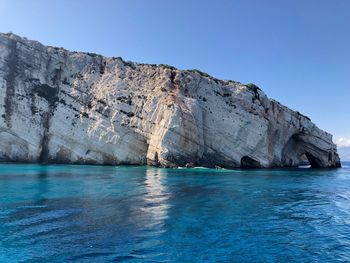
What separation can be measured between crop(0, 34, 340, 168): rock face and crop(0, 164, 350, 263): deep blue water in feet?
110

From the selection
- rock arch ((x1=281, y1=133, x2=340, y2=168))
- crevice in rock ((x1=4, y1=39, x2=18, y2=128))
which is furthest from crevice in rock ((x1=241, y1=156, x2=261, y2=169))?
crevice in rock ((x1=4, y1=39, x2=18, y2=128))

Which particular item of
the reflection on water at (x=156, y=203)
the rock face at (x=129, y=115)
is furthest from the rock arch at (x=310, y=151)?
the reflection on water at (x=156, y=203)

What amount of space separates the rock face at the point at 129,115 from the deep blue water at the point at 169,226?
33585mm

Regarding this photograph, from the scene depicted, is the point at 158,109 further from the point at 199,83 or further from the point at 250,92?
the point at 250,92

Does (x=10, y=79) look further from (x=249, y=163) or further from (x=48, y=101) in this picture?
(x=249, y=163)

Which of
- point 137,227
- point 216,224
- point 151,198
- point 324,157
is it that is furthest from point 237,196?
point 324,157

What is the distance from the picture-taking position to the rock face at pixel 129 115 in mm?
61906

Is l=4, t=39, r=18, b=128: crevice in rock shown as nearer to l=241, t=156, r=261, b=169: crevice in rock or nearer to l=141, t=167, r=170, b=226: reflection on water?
l=141, t=167, r=170, b=226: reflection on water

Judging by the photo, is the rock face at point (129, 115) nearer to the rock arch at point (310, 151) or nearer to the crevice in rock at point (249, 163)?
the crevice in rock at point (249, 163)

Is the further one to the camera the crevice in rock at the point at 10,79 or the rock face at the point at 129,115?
the crevice in rock at the point at 10,79

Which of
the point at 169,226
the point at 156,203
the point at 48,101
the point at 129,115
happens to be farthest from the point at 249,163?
the point at 169,226

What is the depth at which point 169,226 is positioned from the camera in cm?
1706

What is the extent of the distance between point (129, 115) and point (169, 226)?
5009 centimetres

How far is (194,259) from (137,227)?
15.7 ft
